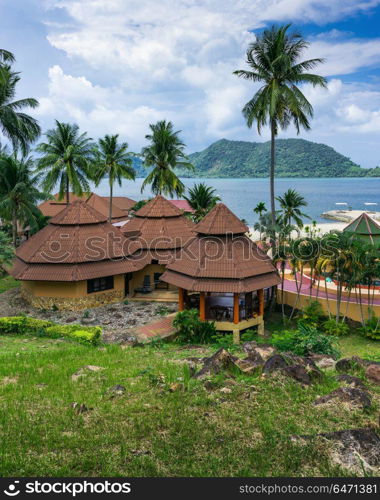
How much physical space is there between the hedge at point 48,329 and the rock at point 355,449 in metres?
11.7

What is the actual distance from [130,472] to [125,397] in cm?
313

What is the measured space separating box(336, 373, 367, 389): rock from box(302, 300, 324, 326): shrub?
46.0 feet

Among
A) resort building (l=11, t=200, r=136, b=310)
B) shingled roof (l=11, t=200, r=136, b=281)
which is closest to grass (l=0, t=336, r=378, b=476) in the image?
shingled roof (l=11, t=200, r=136, b=281)

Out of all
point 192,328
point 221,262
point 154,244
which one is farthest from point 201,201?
point 192,328

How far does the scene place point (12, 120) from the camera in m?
28.9

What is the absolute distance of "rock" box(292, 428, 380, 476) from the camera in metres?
5.89

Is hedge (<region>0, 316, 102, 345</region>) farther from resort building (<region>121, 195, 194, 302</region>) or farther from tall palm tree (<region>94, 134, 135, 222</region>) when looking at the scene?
tall palm tree (<region>94, 134, 135, 222</region>)

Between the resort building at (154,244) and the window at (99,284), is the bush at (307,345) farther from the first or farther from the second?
the window at (99,284)

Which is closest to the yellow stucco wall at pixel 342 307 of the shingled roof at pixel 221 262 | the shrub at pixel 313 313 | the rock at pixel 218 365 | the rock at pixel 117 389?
the shrub at pixel 313 313

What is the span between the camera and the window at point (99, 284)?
24312 millimetres

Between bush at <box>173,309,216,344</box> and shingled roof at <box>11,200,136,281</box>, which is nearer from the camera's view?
bush at <box>173,309,216,344</box>

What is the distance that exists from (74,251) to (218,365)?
51.8 ft
